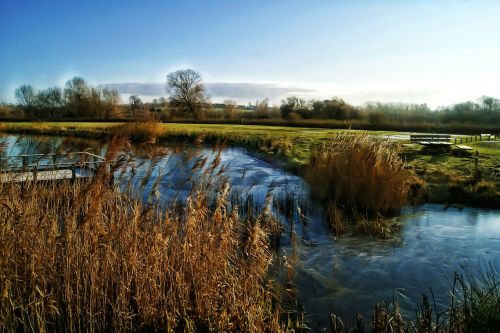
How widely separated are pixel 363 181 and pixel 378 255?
13.5 feet

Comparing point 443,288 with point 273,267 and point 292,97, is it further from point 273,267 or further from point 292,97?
point 292,97

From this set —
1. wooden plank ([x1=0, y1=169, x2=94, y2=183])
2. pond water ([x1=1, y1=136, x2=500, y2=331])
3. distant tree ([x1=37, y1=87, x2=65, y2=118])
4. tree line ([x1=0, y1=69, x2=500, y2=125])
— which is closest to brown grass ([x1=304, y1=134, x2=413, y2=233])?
pond water ([x1=1, y1=136, x2=500, y2=331])

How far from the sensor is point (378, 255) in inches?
418

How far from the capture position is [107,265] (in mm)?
5617

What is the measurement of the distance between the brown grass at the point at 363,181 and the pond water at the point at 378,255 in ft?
2.42

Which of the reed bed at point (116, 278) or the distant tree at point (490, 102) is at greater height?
the distant tree at point (490, 102)

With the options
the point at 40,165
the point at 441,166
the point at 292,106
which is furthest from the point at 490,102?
the point at 40,165

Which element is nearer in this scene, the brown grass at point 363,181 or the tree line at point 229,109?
the brown grass at point 363,181

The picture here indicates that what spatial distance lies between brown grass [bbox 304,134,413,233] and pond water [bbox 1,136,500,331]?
74 cm

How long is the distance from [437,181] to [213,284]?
51.2 ft

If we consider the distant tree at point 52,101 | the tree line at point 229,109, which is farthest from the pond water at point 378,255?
the distant tree at point 52,101

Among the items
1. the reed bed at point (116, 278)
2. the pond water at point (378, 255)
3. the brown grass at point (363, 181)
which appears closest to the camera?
the reed bed at point (116, 278)

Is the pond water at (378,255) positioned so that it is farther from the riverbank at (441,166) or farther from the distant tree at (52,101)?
the distant tree at (52,101)

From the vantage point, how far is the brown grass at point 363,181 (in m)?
14.1
